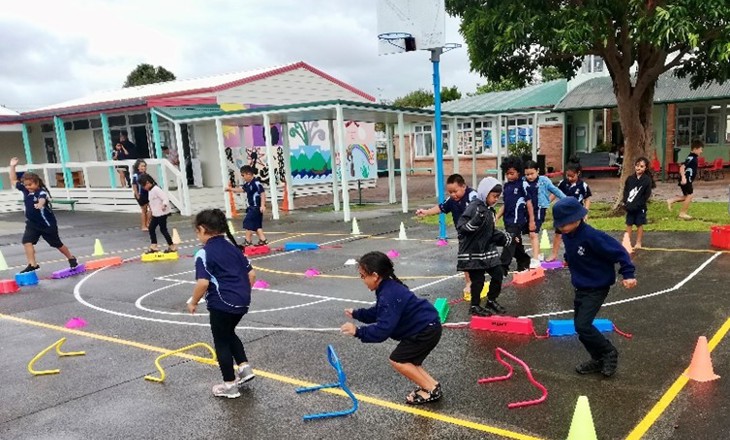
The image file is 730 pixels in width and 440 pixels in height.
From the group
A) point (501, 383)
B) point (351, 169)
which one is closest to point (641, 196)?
point (501, 383)

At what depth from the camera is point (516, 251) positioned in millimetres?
8680

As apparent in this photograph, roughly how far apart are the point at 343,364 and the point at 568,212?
102 inches

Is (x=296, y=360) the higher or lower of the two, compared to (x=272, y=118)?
lower

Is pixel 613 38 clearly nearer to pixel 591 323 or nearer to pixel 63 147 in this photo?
pixel 591 323

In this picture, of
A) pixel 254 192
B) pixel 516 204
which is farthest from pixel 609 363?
pixel 254 192

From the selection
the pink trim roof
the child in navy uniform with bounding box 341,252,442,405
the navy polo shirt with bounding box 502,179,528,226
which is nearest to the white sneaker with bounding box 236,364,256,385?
the child in navy uniform with bounding box 341,252,442,405

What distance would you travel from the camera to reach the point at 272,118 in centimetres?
1928

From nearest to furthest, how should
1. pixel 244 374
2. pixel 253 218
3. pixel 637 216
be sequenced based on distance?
1. pixel 244 374
2. pixel 637 216
3. pixel 253 218

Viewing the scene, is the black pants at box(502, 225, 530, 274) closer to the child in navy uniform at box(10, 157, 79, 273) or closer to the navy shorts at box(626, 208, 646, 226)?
the navy shorts at box(626, 208, 646, 226)

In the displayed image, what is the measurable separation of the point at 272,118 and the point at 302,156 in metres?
6.38

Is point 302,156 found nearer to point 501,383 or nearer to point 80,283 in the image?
point 80,283

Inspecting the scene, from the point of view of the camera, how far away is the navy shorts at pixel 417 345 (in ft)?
14.2

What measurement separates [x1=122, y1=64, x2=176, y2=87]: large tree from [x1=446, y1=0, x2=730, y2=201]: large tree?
45.4 m

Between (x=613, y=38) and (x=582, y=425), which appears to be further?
(x=613, y=38)
